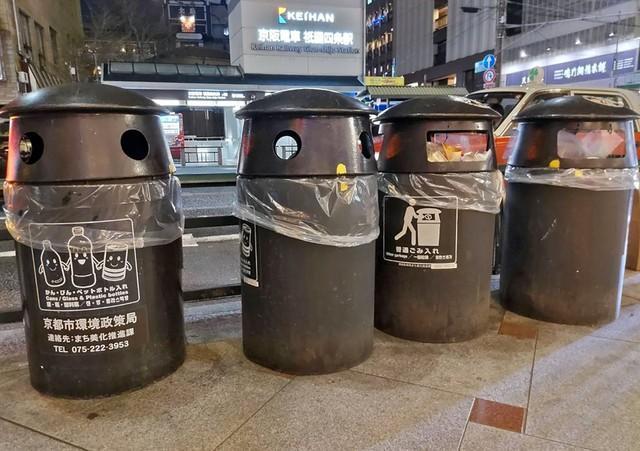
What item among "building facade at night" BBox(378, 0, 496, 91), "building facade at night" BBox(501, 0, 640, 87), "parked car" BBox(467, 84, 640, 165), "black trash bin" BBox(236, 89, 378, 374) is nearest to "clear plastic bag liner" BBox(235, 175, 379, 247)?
"black trash bin" BBox(236, 89, 378, 374)

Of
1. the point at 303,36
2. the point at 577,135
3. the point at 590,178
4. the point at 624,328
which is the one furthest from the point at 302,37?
the point at 624,328

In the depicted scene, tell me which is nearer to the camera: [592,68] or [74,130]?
[74,130]

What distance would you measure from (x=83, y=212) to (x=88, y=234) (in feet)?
0.36

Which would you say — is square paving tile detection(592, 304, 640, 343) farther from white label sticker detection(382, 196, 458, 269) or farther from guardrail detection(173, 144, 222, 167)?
guardrail detection(173, 144, 222, 167)

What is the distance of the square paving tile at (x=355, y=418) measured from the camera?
2141 millimetres

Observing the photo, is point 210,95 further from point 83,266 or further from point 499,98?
point 83,266

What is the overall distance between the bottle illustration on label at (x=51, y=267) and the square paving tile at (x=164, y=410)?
0.63m

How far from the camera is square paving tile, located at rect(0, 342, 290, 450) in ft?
7.17

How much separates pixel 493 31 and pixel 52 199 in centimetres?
3620

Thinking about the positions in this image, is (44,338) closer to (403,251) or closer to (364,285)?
(364,285)

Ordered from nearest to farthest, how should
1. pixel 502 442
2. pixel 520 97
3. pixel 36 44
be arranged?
1. pixel 502 442
2. pixel 520 97
3. pixel 36 44

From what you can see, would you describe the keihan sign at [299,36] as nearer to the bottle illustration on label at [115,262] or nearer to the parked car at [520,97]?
the parked car at [520,97]

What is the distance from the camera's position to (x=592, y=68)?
25031 millimetres

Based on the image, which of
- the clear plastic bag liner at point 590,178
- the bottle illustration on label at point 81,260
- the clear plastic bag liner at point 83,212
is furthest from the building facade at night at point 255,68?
the bottle illustration on label at point 81,260
